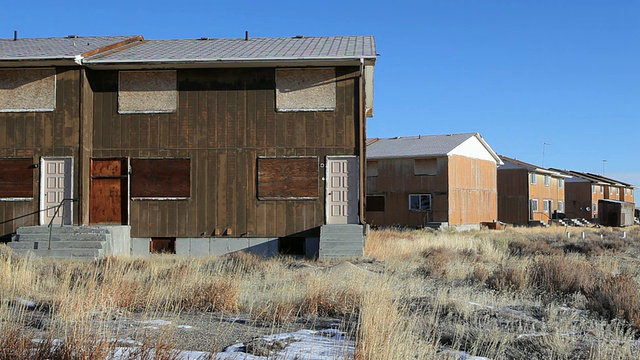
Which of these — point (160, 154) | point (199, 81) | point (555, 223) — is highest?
point (199, 81)

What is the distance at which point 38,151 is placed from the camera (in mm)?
20109

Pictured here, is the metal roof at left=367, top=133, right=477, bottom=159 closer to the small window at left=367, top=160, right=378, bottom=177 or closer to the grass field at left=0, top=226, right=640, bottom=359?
the small window at left=367, top=160, right=378, bottom=177

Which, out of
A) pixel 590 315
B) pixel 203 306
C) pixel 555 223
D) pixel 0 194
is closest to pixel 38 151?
pixel 0 194

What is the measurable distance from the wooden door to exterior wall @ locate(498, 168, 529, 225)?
33.4 m

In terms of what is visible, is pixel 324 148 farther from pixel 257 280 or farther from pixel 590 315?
pixel 590 315

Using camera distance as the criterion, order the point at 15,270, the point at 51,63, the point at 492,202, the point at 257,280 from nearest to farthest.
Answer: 1. the point at 15,270
2. the point at 257,280
3. the point at 51,63
4. the point at 492,202

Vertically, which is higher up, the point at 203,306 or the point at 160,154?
the point at 160,154

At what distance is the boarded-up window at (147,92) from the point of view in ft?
66.6

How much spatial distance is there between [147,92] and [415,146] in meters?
22.7

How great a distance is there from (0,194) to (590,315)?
1748 cm

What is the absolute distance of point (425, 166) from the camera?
123 feet

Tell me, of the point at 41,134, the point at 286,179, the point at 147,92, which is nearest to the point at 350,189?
the point at 286,179

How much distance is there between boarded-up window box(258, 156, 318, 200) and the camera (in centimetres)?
2003

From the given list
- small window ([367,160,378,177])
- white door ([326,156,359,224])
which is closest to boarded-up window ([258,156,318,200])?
white door ([326,156,359,224])
